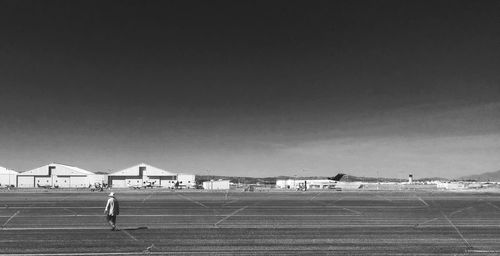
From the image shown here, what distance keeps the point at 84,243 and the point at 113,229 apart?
174 inches

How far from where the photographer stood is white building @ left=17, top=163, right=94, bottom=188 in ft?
342

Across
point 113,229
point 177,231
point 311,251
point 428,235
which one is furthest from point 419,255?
point 113,229

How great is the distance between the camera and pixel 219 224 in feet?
81.3

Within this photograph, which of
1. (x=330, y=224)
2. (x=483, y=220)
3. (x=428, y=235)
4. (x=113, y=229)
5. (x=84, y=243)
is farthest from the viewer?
(x=483, y=220)

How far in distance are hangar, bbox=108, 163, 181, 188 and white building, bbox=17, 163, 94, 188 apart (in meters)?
6.75

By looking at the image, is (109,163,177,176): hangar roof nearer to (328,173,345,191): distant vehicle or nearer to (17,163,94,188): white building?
(17,163,94,188): white building

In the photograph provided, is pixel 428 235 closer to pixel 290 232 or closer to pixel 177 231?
pixel 290 232

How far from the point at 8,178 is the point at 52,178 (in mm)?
10305

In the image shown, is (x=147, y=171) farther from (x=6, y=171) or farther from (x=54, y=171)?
(x=6, y=171)

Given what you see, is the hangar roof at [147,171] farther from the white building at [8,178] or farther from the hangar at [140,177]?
the white building at [8,178]

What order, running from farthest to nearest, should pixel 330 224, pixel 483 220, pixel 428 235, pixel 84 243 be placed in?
pixel 483 220, pixel 330 224, pixel 428 235, pixel 84 243

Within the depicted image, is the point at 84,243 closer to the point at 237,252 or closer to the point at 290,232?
the point at 237,252

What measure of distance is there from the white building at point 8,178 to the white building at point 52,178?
35.5 inches

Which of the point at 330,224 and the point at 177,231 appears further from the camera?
the point at 330,224
